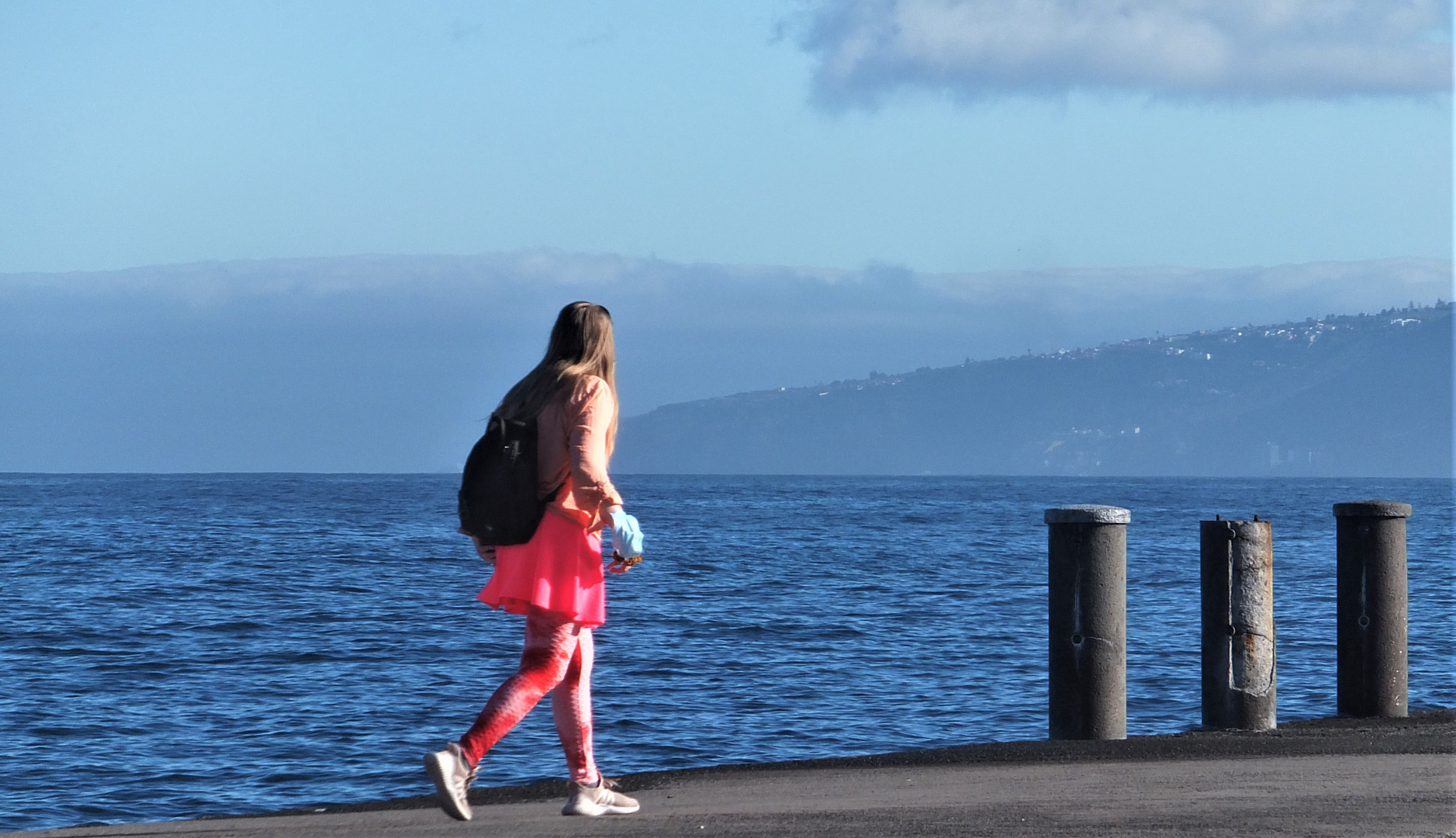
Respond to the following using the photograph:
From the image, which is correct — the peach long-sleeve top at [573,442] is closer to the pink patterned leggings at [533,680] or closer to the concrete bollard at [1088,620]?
the pink patterned leggings at [533,680]

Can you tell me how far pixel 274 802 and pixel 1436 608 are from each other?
16354mm

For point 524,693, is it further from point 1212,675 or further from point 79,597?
point 79,597

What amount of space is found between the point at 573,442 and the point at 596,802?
3.95 feet

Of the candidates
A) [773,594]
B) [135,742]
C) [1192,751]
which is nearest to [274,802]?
[135,742]

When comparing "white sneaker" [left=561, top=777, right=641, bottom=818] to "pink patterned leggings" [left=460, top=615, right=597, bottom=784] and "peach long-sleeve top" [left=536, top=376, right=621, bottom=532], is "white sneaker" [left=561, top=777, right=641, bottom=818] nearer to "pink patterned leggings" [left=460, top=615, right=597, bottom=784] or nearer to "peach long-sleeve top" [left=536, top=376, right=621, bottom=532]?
"pink patterned leggings" [left=460, top=615, right=597, bottom=784]

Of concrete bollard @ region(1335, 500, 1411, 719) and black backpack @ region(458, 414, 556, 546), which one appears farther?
concrete bollard @ region(1335, 500, 1411, 719)

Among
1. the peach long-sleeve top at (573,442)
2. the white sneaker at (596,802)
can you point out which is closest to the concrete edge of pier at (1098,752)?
the white sneaker at (596,802)

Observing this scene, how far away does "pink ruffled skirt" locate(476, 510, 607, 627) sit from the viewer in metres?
5.08

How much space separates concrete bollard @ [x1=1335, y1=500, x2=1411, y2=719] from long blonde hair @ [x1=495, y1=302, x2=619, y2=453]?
13.0ft

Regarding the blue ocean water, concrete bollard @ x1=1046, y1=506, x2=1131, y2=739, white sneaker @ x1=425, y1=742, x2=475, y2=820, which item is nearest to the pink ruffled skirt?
white sneaker @ x1=425, y1=742, x2=475, y2=820

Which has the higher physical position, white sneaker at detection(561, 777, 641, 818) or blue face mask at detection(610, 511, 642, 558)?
blue face mask at detection(610, 511, 642, 558)

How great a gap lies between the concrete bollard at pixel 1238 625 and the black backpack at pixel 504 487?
3.38 metres

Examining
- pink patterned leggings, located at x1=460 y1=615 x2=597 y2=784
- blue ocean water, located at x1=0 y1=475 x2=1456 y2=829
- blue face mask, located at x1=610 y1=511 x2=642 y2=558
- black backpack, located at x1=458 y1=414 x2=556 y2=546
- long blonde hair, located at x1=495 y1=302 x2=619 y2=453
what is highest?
long blonde hair, located at x1=495 y1=302 x2=619 y2=453

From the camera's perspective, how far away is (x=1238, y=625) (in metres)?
7.13
